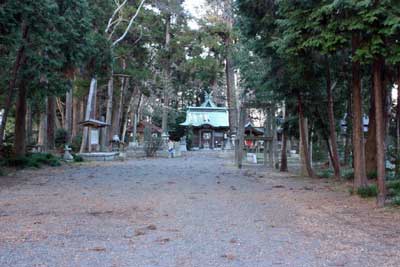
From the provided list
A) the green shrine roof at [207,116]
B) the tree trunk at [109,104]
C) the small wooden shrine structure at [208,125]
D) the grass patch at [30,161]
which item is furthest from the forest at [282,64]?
the small wooden shrine structure at [208,125]

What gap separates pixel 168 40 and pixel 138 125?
1250 inches

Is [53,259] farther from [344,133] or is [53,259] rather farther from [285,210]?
[344,133]

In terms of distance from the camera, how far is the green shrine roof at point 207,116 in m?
62.1

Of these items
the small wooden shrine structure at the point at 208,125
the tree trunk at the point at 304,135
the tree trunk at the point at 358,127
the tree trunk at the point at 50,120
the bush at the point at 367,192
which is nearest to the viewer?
the bush at the point at 367,192

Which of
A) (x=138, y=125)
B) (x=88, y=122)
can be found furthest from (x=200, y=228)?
(x=138, y=125)

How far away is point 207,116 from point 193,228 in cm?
5546

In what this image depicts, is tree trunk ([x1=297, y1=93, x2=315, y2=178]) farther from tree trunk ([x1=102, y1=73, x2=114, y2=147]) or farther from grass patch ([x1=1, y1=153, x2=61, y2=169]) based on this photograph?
tree trunk ([x1=102, y1=73, x2=114, y2=147])

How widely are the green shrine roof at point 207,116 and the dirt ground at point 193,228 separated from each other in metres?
48.9

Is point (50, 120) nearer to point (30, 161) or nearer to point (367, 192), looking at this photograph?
point (30, 161)

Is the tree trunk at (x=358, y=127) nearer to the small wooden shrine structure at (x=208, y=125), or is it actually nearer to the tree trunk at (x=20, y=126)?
the tree trunk at (x=20, y=126)

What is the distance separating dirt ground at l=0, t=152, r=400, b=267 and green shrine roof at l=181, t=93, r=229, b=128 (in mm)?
48852

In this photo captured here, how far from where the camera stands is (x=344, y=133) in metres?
26.9

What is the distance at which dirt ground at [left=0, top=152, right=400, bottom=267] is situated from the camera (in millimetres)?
5652

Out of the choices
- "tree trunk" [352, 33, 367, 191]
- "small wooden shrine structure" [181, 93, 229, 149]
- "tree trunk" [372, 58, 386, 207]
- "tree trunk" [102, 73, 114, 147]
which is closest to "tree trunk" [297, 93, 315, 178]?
"tree trunk" [352, 33, 367, 191]
